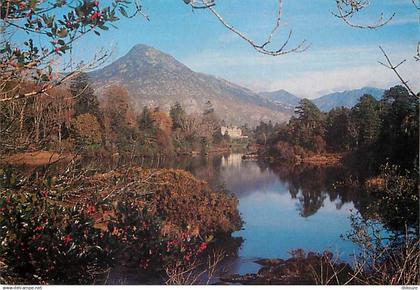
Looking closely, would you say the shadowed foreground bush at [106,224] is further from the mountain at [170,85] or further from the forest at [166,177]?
the mountain at [170,85]

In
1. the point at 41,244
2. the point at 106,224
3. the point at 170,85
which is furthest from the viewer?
the point at 170,85

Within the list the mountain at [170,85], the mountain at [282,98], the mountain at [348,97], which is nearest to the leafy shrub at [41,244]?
the mountain at [170,85]

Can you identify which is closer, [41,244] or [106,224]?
[41,244]

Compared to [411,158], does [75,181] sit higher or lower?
lower

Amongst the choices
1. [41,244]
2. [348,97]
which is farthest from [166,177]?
[348,97]

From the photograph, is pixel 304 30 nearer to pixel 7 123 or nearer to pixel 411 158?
pixel 411 158

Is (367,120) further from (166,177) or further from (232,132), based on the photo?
(166,177)

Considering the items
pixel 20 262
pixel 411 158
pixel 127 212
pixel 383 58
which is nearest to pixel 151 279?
pixel 127 212
